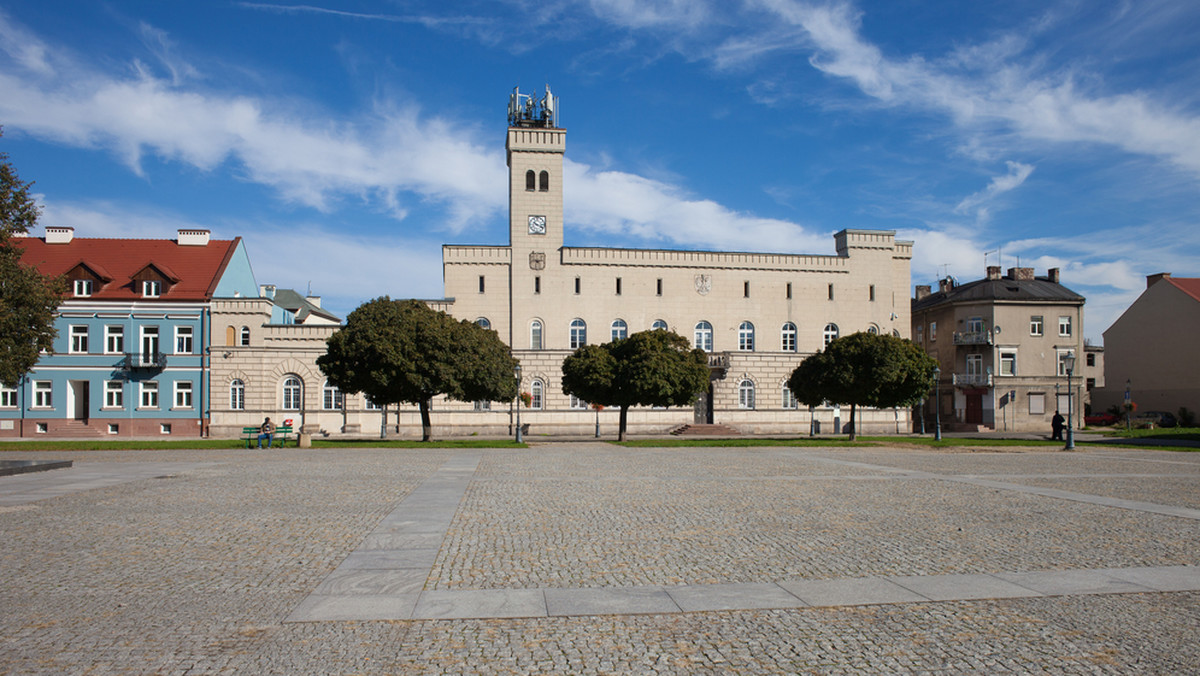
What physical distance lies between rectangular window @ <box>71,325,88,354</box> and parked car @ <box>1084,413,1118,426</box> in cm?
6785

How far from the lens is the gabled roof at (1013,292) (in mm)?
56219

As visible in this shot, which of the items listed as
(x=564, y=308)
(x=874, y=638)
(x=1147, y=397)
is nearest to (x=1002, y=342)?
(x=1147, y=397)

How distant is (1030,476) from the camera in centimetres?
1916

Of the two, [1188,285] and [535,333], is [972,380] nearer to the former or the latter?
[1188,285]

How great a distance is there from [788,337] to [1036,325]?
18784mm

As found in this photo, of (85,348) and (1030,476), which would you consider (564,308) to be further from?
(1030,476)

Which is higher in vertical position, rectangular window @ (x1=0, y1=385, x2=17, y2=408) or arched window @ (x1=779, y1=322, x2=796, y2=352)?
arched window @ (x1=779, y1=322, x2=796, y2=352)

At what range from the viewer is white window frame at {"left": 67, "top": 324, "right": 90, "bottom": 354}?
44531 mm

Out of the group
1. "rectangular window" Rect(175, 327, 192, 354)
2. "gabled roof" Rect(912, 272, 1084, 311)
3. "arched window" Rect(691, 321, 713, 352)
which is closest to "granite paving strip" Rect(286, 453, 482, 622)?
"rectangular window" Rect(175, 327, 192, 354)

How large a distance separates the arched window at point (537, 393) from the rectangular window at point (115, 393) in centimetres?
2397

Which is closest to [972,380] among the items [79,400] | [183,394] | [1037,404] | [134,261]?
[1037,404]

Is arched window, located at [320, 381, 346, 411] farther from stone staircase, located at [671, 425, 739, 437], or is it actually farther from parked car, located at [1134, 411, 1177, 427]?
parked car, located at [1134, 411, 1177, 427]

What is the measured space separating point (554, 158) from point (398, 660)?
1972 inches

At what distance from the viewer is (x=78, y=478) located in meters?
17.4
